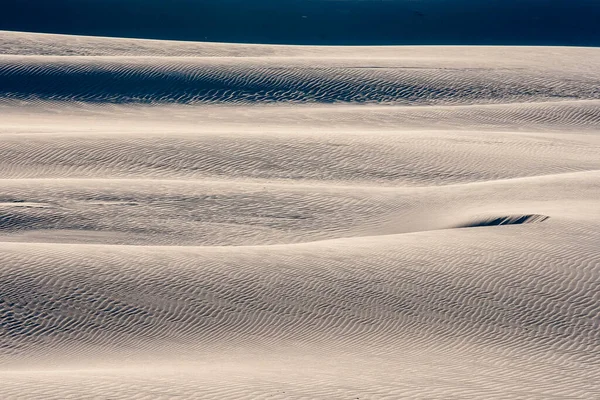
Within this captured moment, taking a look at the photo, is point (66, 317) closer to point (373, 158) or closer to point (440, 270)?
point (440, 270)

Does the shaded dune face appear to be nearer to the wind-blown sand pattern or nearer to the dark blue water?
the wind-blown sand pattern

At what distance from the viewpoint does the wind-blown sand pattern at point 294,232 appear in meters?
8.62

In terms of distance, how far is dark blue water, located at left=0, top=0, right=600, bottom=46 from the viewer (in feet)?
121

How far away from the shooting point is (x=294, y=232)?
13.5 meters

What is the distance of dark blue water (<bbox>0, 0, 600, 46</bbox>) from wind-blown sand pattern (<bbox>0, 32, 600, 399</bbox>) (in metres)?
11.9

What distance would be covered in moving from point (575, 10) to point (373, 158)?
2532 centimetres

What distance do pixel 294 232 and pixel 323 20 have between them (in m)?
26.0

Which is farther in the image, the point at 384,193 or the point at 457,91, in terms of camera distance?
the point at 457,91

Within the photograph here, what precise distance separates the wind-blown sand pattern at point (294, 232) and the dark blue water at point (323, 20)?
1189 centimetres

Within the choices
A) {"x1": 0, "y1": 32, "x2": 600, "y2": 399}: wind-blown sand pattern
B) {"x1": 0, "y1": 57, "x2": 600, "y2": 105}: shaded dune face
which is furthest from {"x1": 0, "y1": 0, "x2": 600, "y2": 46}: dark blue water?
{"x1": 0, "y1": 32, "x2": 600, "y2": 399}: wind-blown sand pattern

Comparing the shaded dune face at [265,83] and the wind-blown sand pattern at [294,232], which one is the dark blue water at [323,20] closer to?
the shaded dune face at [265,83]

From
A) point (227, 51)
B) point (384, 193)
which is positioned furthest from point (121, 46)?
point (384, 193)

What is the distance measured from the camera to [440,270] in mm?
10797

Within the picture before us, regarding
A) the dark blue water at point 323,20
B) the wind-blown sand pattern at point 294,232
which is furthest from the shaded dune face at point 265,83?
the dark blue water at point 323,20
